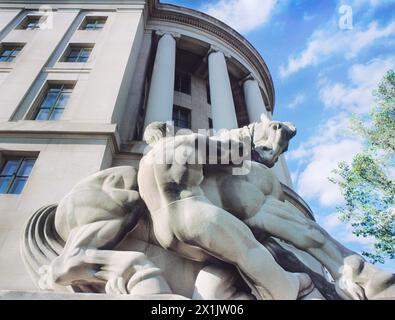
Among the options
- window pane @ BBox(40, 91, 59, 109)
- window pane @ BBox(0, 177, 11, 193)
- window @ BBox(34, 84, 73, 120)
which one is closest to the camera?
window pane @ BBox(0, 177, 11, 193)

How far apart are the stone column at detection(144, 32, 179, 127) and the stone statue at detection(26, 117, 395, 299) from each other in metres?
7.91

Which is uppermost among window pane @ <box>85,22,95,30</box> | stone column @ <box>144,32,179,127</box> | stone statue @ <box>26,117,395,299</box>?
window pane @ <box>85,22,95,30</box>

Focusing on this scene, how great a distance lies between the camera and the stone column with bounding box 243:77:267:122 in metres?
19.7

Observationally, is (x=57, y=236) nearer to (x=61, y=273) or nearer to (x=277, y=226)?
(x=61, y=273)

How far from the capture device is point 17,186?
8109 mm

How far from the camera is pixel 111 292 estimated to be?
374 cm

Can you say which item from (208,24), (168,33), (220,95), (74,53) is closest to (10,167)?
(74,53)

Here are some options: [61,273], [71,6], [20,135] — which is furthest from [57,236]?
[71,6]

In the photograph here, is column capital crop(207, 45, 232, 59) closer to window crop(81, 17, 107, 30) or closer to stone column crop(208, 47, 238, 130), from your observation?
stone column crop(208, 47, 238, 130)

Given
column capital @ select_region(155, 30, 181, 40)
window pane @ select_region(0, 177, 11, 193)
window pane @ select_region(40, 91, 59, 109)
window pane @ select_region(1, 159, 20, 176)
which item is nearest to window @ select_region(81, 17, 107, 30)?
column capital @ select_region(155, 30, 181, 40)

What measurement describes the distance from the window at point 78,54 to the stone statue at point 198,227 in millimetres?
11637

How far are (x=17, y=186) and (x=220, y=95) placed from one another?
480 inches

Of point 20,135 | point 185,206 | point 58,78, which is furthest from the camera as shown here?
point 58,78

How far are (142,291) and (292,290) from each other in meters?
2.04
